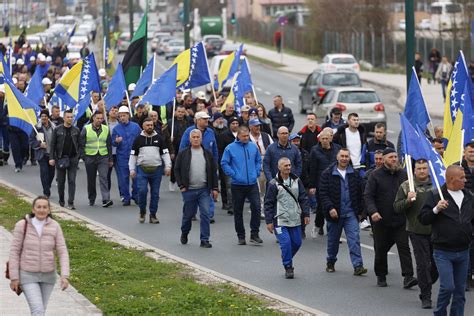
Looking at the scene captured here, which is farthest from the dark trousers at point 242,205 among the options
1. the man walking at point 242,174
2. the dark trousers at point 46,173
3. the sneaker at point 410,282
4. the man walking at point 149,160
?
the dark trousers at point 46,173

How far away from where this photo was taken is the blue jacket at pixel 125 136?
21.6m

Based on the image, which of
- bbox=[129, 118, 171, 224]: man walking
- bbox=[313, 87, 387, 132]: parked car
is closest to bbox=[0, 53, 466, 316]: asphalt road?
bbox=[129, 118, 171, 224]: man walking

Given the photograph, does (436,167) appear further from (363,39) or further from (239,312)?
(363,39)

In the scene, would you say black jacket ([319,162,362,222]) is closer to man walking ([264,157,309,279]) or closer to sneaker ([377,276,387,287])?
man walking ([264,157,309,279])

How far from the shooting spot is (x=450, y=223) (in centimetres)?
1185

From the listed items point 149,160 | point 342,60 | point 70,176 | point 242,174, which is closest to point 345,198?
point 242,174

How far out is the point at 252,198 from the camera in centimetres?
1773

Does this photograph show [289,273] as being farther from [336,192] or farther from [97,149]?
[97,149]

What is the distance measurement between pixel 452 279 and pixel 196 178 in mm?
6129

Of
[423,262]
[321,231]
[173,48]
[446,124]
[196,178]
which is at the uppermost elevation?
[446,124]

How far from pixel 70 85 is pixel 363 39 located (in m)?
46.5

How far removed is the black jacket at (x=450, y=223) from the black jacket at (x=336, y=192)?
128 inches

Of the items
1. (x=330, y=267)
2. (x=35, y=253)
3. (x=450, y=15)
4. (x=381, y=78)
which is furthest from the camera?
(x=450, y=15)

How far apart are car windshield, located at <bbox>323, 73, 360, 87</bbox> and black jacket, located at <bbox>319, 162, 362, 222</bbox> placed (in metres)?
25.0
